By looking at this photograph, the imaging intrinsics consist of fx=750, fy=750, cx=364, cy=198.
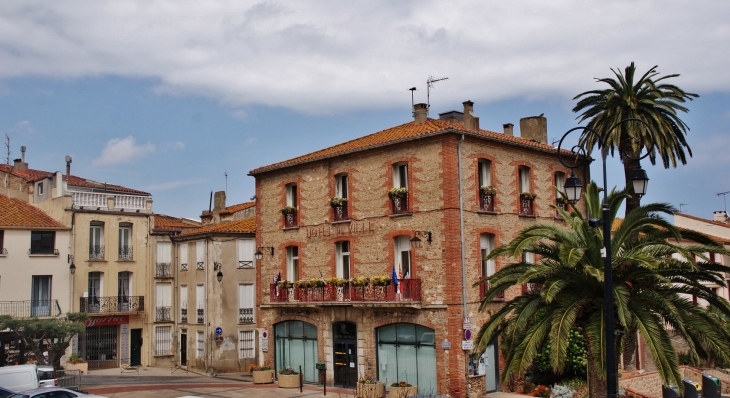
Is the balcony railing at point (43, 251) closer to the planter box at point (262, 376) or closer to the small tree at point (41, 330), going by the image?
the small tree at point (41, 330)

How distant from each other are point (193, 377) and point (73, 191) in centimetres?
1264

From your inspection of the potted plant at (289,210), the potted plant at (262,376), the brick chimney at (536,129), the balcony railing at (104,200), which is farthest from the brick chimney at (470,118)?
the balcony railing at (104,200)

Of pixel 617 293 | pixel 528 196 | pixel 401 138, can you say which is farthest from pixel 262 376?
pixel 617 293

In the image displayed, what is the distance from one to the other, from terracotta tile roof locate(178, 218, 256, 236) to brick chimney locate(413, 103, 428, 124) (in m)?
13.1

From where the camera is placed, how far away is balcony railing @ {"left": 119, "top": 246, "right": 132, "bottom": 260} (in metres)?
43.2

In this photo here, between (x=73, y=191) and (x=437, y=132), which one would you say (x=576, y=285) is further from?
(x=73, y=191)

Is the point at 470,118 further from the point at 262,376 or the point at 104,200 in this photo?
the point at 104,200

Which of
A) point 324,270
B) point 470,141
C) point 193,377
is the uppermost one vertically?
point 470,141

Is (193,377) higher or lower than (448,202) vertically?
lower

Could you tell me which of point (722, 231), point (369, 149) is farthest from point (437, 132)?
point (722, 231)

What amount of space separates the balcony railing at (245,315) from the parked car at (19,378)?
16.1m

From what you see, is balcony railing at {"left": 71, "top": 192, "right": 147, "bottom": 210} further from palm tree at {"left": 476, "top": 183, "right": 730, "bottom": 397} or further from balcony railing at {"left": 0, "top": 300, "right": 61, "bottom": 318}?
palm tree at {"left": 476, "top": 183, "right": 730, "bottom": 397}

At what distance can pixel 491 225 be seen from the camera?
98.3 feet

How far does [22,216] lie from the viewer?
4106 cm
